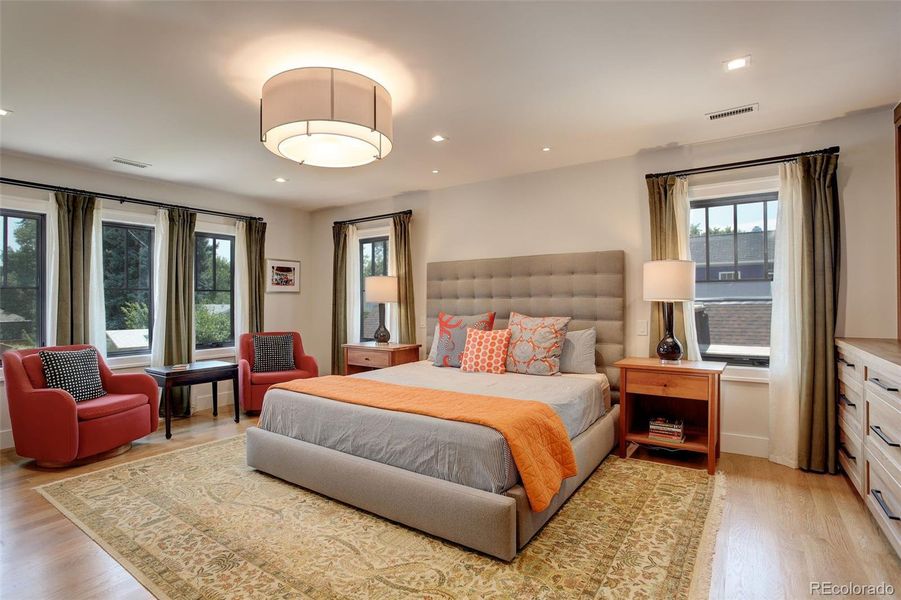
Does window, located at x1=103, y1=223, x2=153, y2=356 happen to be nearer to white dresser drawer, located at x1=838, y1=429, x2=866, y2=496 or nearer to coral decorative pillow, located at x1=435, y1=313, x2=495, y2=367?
coral decorative pillow, located at x1=435, y1=313, x2=495, y2=367

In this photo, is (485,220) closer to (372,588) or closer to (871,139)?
(871,139)

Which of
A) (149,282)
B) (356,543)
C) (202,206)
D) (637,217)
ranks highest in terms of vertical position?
(202,206)

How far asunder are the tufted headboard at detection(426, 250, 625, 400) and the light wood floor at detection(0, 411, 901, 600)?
133cm

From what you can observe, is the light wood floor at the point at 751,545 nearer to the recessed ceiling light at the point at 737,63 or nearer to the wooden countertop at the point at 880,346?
the wooden countertop at the point at 880,346

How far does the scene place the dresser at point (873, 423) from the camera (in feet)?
6.89

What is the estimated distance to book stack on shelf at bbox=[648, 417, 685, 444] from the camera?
342 centimetres

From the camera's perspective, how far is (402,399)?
283 cm

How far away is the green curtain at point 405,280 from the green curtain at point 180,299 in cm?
230

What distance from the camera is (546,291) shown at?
4.34m

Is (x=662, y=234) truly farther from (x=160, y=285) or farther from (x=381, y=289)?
(x=160, y=285)

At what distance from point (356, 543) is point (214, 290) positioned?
167 inches

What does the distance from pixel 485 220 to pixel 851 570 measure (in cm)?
378

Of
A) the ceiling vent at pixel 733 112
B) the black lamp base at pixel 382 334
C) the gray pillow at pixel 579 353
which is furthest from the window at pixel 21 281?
the ceiling vent at pixel 733 112

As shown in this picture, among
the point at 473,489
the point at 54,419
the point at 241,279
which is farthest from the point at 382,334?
the point at 473,489
